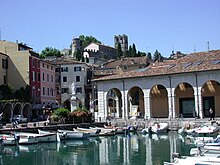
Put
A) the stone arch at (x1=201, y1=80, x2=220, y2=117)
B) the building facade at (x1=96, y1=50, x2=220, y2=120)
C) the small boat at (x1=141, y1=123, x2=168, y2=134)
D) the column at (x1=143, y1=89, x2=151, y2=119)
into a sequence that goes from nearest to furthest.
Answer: the small boat at (x1=141, y1=123, x2=168, y2=134) → the building facade at (x1=96, y1=50, x2=220, y2=120) → the stone arch at (x1=201, y1=80, x2=220, y2=117) → the column at (x1=143, y1=89, x2=151, y2=119)

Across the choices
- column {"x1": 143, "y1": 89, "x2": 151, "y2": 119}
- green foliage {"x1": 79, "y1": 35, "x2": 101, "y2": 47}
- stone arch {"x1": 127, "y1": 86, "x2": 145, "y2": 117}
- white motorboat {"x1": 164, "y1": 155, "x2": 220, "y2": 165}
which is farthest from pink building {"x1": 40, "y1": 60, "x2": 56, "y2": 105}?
green foliage {"x1": 79, "y1": 35, "x2": 101, "y2": 47}

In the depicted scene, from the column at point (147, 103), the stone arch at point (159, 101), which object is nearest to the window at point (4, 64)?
the column at point (147, 103)

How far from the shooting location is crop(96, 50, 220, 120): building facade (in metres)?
48.7

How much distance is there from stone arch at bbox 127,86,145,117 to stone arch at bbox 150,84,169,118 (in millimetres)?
1963

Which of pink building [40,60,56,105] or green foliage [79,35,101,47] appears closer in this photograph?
pink building [40,60,56,105]

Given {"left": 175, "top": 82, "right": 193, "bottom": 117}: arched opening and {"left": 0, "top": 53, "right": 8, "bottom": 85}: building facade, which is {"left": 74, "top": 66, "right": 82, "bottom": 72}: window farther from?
{"left": 175, "top": 82, "right": 193, "bottom": 117}: arched opening

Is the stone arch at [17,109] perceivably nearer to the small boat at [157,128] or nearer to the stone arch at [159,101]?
the stone arch at [159,101]

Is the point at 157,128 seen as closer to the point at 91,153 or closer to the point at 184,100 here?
the point at 184,100

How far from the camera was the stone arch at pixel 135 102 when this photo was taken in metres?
56.6

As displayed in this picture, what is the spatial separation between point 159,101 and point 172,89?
586 centimetres

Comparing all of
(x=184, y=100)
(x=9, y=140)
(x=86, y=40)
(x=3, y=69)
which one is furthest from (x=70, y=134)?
(x=86, y=40)

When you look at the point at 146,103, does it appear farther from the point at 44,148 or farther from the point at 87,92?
the point at 87,92

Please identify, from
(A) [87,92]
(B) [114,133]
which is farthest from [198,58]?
(A) [87,92]

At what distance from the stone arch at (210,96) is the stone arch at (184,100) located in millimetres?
1545
